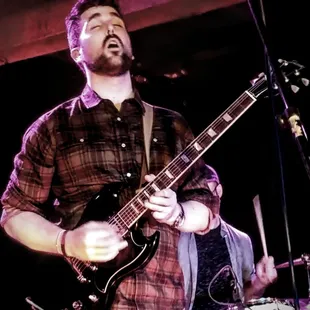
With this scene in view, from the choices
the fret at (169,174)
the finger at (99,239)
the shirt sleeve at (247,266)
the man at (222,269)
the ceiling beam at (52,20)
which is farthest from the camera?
the shirt sleeve at (247,266)

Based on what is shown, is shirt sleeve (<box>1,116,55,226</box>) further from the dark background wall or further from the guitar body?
the dark background wall

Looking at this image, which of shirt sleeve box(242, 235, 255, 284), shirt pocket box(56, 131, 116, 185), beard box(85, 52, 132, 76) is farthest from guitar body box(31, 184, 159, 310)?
shirt sleeve box(242, 235, 255, 284)

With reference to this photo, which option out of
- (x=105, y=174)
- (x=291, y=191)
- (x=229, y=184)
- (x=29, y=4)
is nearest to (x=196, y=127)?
(x=229, y=184)

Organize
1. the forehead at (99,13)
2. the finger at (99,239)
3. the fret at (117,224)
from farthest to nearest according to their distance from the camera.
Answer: the forehead at (99,13)
the fret at (117,224)
the finger at (99,239)

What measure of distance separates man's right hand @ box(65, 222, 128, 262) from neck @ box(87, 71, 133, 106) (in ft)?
1.92

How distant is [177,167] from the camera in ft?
7.31

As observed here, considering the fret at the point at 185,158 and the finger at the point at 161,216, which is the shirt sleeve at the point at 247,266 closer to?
the fret at the point at 185,158

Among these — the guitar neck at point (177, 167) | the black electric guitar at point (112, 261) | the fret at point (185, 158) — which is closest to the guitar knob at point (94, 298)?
the black electric guitar at point (112, 261)

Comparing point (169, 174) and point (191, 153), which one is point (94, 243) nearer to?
point (169, 174)

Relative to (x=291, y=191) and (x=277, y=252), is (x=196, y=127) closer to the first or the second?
(x=291, y=191)

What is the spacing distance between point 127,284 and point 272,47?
3.27ft

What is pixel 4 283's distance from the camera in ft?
11.8

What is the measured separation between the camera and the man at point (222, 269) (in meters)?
3.09

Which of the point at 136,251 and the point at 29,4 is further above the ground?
the point at 29,4
